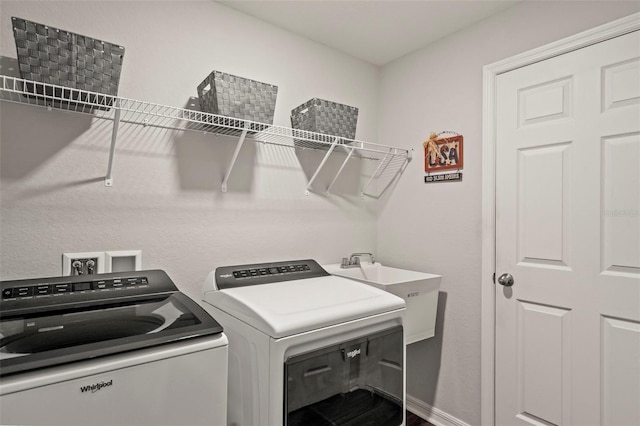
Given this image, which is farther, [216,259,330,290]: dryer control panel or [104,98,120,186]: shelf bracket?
[216,259,330,290]: dryer control panel

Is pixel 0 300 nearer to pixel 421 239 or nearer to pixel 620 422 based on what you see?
pixel 421 239

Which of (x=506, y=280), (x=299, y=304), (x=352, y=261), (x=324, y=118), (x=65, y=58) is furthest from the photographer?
(x=352, y=261)

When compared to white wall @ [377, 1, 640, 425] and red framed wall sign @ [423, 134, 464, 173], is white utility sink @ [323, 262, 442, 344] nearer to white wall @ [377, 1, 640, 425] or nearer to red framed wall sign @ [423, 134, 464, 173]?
white wall @ [377, 1, 640, 425]

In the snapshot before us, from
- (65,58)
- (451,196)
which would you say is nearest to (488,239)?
(451,196)

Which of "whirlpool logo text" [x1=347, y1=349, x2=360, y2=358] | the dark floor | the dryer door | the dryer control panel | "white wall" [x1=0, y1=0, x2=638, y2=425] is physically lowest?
the dark floor

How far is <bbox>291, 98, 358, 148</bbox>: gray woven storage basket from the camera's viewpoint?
2.04m

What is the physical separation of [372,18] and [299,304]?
1.69m

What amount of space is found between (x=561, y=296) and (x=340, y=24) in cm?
192

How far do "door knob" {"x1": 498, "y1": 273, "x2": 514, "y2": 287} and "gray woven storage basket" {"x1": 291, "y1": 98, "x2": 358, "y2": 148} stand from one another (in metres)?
1.17

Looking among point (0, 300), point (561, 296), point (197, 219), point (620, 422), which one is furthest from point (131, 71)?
point (620, 422)

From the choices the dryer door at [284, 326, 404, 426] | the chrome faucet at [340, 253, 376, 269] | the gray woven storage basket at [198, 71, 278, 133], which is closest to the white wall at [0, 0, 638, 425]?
the chrome faucet at [340, 253, 376, 269]

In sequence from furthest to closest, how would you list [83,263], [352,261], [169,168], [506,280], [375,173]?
[375,173] → [352,261] → [506,280] → [169,168] → [83,263]

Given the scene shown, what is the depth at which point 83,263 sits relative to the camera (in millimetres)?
1564

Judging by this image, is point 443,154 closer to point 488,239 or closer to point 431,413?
point 488,239
